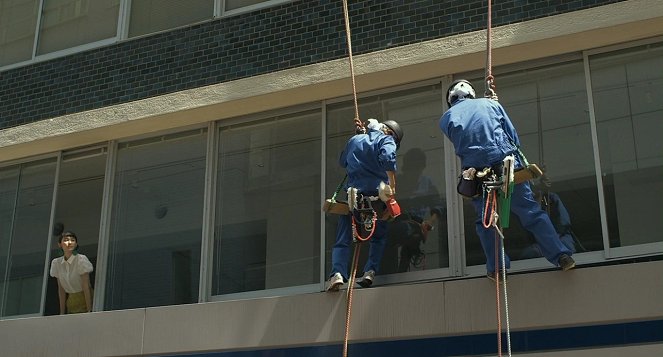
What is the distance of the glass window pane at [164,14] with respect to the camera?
12.0 m

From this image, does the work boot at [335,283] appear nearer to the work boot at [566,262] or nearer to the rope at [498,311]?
the rope at [498,311]

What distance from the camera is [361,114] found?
34.8 feet

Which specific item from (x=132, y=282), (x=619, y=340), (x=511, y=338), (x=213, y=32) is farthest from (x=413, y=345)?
(x=213, y=32)

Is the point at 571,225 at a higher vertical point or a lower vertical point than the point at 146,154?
lower

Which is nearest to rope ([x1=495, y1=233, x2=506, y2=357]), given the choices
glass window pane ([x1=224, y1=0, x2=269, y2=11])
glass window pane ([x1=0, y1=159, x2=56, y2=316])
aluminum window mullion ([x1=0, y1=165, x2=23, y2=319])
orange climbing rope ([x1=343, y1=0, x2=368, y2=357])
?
orange climbing rope ([x1=343, y1=0, x2=368, y2=357])

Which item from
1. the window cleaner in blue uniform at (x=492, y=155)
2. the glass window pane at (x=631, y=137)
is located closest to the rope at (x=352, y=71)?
the window cleaner in blue uniform at (x=492, y=155)

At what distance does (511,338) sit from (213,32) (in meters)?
5.23

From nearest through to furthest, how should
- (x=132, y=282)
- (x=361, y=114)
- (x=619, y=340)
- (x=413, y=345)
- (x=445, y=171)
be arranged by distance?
(x=619, y=340) → (x=413, y=345) → (x=445, y=171) → (x=361, y=114) → (x=132, y=282)

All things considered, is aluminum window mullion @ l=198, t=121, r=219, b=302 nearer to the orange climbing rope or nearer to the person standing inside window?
the person standing inside window

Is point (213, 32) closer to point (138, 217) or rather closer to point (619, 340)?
point (138, 217)

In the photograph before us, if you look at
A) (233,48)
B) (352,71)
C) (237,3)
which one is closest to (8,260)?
(233,48)

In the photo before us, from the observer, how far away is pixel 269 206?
10.8m

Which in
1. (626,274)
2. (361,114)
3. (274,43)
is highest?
(274,43)

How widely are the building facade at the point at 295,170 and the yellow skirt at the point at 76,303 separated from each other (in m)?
0.14
